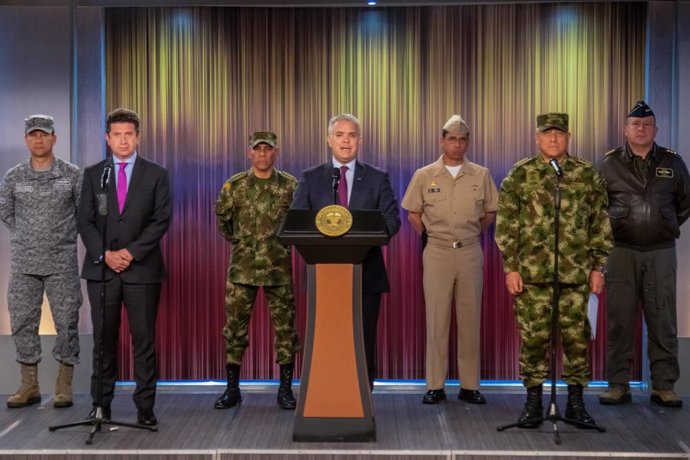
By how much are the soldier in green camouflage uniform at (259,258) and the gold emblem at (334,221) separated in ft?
3.67

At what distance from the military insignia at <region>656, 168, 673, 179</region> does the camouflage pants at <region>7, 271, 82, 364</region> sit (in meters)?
3.80

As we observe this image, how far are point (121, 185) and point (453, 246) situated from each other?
210cm

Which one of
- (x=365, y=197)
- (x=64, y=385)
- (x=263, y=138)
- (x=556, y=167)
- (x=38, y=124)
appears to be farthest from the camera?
(x=64, y=385)

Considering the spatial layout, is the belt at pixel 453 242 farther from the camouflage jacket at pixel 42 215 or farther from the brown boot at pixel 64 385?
the brown boot at pixel 64 385

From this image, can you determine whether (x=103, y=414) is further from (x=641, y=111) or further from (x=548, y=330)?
(x=641, y=111)

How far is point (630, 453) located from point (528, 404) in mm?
655

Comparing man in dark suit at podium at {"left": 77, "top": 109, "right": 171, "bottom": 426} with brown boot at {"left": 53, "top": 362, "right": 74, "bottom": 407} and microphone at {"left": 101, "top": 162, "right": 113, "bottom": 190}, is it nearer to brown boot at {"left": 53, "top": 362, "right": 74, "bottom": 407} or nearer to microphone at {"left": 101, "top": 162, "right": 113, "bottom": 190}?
microphone at {"left": 101, "top": 162, "right": 113, "bottom": 190}

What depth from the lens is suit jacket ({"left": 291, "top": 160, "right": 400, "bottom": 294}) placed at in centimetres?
527

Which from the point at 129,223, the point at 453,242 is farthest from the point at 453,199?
the point at 129,223

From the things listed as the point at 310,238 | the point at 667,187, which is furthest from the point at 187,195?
the point at 667,187

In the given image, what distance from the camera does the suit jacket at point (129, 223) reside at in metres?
5.00

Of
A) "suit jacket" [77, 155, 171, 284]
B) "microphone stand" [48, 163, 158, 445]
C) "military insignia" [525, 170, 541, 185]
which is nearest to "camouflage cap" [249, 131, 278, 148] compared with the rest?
"suit jacket" [77, 155, 171, 284]

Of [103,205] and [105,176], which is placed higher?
[105,176]

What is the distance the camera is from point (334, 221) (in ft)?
14.6
